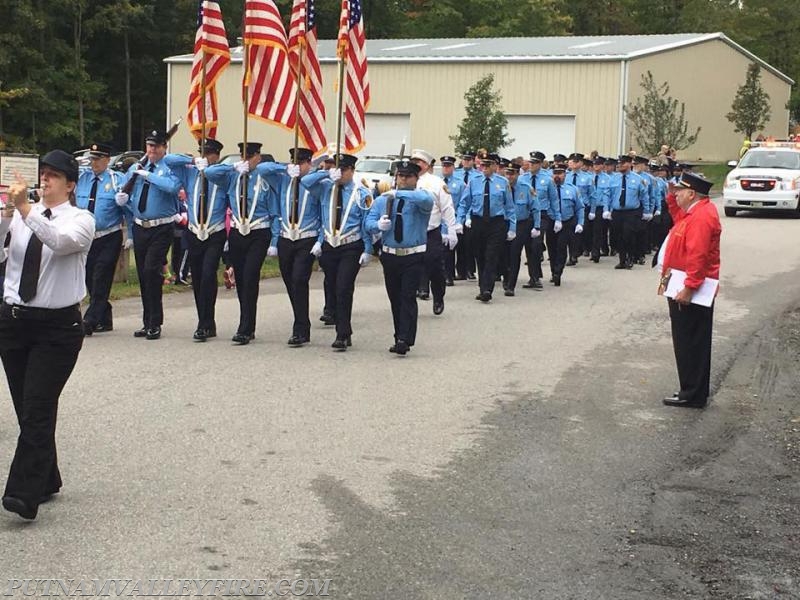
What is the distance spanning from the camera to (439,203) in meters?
14.8

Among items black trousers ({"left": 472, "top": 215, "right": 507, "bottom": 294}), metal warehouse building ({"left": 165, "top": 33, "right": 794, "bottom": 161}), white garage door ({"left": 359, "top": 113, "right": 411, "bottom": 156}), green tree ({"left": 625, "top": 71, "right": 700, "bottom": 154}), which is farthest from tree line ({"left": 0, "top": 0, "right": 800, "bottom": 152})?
black trousers ({"left": 472, "top": 215, "right": 507, "bottom": 294})

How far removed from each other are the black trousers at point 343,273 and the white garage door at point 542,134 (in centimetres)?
2859

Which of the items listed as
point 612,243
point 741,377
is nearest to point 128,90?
point 612,243

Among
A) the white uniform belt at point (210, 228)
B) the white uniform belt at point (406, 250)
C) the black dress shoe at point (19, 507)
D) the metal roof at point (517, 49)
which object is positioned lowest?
the black dress shoe at point (19, 507)

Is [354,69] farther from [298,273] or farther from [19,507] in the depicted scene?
[19,507]

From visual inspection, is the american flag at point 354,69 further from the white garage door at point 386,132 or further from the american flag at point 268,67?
the white garage door at point 386,132

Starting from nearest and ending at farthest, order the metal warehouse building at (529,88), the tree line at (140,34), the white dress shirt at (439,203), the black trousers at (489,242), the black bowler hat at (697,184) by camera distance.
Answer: the black bowler hat at (697,184)
the white dress shirt at (439,203)
the black trousers at (489,242)
the metal warehouse building at (529,88)
the tree line at (140,34)

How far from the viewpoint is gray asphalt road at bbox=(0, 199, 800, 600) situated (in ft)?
18.6

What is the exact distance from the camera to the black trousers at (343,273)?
39.1 ft

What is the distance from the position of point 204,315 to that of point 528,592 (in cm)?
747

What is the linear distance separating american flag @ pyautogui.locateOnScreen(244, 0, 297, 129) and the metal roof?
27.4m

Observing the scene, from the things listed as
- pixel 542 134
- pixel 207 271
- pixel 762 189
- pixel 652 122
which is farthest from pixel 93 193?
pixel 542 134

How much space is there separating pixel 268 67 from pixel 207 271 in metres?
3.00

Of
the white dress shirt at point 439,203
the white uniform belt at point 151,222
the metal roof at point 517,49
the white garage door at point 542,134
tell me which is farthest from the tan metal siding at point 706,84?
the white uniform belt at point 151,222
